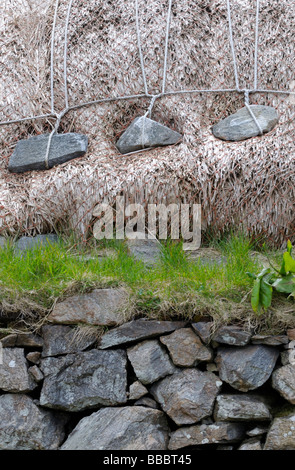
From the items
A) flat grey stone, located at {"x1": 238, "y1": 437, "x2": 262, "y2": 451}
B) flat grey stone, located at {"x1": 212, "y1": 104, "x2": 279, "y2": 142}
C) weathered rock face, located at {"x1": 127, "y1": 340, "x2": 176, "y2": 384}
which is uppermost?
flat grey stone, located at {"x1": 212, "y1": 104, "x2": 279, "y2": 142}

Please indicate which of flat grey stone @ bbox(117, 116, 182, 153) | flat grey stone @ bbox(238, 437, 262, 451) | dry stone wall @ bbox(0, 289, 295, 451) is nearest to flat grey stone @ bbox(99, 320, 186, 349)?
dry stone wall @ bbox(0, 289, 295, 451)

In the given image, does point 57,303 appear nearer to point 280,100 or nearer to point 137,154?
point 137,154

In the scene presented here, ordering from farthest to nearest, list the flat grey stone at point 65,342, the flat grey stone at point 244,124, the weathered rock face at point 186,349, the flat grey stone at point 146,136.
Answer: the flat grey stone at point 146,136
the flat grey stone at point 244,124
the flat grey stone at point 65,342
the weathered rock face at point 186,349

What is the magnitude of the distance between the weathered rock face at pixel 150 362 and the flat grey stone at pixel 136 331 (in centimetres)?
5

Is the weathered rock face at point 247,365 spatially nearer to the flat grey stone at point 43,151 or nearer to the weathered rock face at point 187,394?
the weathered rock face at point 187,394

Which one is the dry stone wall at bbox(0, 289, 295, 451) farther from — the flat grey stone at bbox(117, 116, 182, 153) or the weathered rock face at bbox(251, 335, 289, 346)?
the flat grey stone at bbox(117, 116, 182, 153)

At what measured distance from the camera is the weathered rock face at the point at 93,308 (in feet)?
9.18

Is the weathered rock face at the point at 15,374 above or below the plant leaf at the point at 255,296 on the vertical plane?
below

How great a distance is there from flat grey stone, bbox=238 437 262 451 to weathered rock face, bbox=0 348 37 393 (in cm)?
115

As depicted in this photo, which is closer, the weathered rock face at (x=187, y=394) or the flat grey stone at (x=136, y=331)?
the weathered rock face at (x=187, y=394)

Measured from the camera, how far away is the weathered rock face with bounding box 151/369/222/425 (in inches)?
102

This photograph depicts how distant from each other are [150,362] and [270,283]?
764 mm

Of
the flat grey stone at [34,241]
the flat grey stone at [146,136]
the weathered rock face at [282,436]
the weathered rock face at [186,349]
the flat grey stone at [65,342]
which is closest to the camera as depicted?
the weathered rock face at [282,436]

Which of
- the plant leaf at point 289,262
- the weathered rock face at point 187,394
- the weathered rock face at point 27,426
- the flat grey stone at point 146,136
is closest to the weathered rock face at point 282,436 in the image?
the weathered rock face at point 187,394
